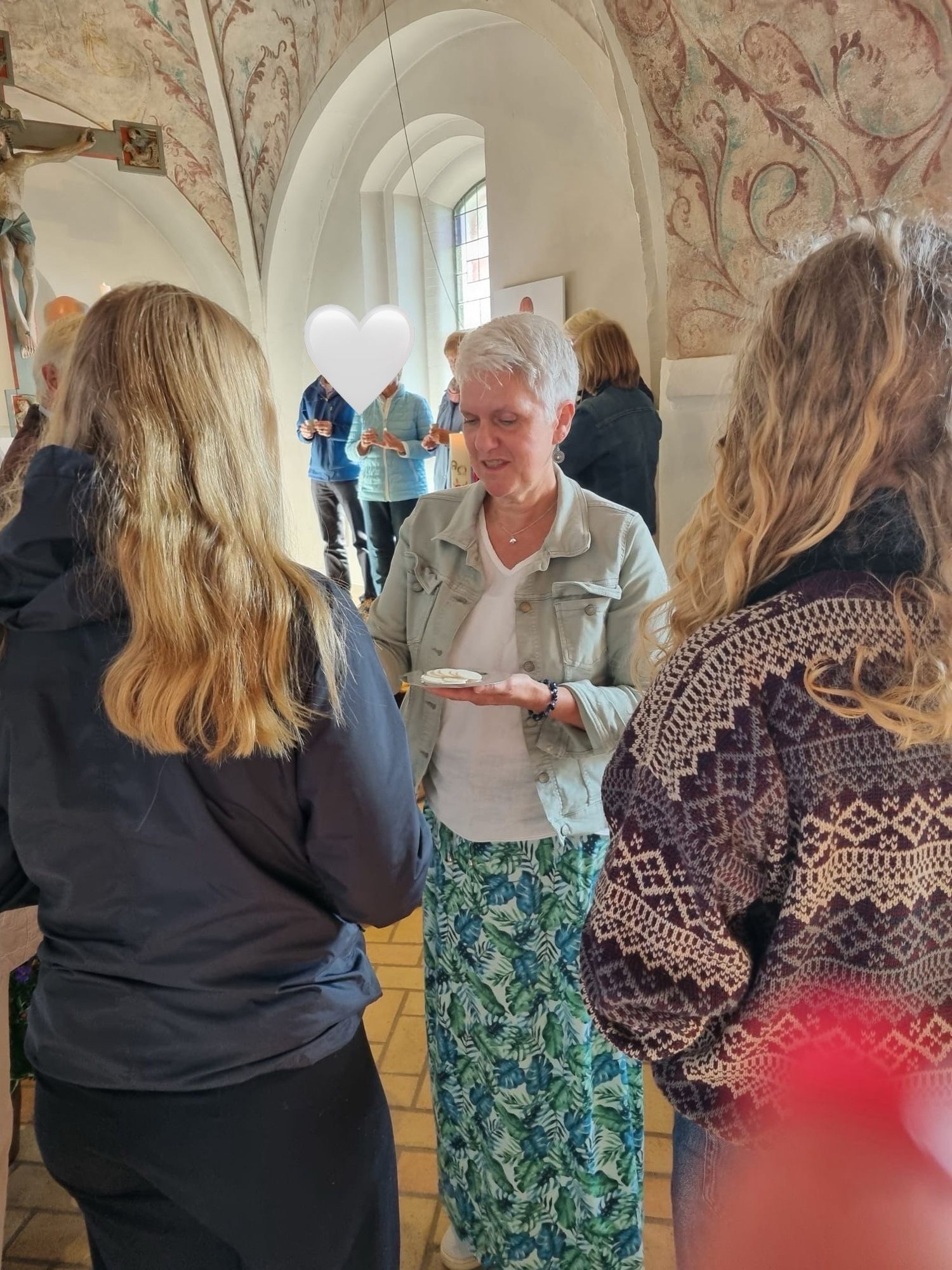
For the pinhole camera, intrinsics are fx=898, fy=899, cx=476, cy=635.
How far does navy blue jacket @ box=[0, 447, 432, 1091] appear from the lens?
3.36ft

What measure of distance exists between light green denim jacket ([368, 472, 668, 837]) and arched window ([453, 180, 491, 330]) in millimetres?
6224

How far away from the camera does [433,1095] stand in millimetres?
1833

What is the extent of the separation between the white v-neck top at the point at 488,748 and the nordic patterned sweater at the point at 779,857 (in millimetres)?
654

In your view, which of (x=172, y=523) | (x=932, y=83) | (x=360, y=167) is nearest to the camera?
(x=172, y=523)

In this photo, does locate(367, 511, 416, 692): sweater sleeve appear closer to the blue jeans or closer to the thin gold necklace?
the thin gold necklace

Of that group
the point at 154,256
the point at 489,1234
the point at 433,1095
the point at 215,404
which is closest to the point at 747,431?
the point at 215,404

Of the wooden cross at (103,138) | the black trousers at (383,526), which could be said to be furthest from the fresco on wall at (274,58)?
the black trousers at (383,526)

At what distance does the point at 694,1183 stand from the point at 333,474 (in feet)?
20.0

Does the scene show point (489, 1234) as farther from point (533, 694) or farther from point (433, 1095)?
point (533, 694)

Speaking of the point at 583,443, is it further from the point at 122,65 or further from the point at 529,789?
the point at 122,65

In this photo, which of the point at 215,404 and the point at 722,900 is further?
the point at 215,404

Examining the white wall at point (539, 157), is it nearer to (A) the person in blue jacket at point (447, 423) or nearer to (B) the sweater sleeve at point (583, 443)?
(A) the person in blue jacket at point (447, 423)

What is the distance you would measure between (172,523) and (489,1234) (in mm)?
1590

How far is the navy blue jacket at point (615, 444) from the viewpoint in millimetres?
3576
